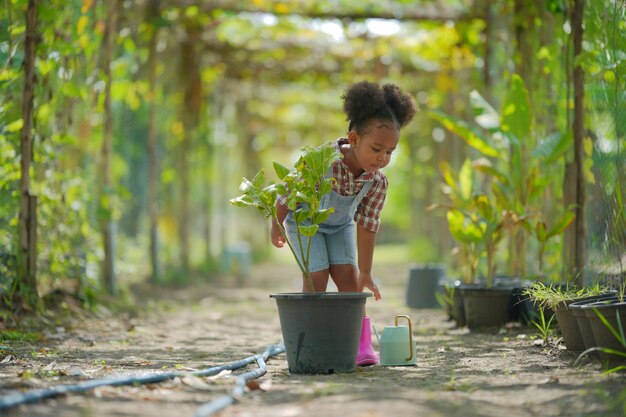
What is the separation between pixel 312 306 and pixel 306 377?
13.1 inches

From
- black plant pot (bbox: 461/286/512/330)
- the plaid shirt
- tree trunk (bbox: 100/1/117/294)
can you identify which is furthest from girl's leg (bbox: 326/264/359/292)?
tree trunk (bbox: 100/1/117/294)

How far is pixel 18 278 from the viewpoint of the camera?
250 inches

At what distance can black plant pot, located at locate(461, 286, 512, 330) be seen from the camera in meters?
6.12

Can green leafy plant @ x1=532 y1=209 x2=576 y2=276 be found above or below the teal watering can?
above

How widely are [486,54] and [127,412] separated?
8.08 m

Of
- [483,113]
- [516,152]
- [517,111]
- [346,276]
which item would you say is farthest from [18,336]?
[483,113]

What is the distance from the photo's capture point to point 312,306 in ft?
13.0

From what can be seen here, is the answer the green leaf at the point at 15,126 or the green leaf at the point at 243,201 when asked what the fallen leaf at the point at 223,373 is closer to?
the green leaf at the point at 243,201

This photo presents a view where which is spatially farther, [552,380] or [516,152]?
[516,152]

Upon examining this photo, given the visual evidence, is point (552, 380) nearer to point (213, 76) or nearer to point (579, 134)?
point (579, 134)

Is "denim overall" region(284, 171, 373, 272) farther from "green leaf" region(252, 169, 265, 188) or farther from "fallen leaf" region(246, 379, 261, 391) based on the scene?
"fallen leaf" region(246, 379, 261, 391)

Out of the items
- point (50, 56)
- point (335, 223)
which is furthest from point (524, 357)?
point (50, 56)

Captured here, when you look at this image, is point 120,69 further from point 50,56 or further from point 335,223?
point 335,223

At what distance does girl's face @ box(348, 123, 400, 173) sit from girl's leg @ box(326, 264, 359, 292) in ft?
1.94
